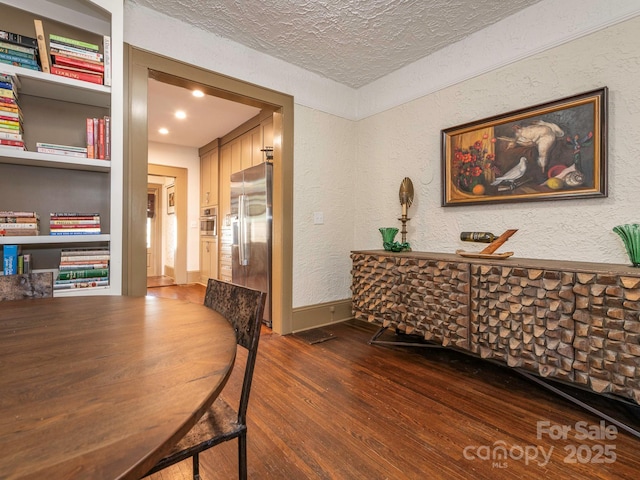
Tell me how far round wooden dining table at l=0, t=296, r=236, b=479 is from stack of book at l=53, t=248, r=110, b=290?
859 mm

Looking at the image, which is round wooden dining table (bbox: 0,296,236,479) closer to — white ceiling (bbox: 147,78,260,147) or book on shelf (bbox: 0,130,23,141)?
book on shelf (bbox: 0,130,23,141)

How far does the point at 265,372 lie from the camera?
2.23 metres

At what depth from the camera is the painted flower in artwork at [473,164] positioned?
247 cm

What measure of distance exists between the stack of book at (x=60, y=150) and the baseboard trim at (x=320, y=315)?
6.88ft

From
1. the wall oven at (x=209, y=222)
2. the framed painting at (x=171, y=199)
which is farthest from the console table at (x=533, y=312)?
the framed painting at (x=171, y=199)

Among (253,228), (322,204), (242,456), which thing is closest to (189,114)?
(253,228)

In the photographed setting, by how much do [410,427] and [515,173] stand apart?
73.9 inches

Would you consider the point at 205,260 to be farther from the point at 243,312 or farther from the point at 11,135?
the point at 243,312

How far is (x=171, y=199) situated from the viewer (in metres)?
6.41

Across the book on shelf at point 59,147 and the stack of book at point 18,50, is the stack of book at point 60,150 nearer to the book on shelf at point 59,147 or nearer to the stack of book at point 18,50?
the book on shelf at point 59,147

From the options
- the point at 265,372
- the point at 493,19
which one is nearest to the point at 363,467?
the point at 265,372

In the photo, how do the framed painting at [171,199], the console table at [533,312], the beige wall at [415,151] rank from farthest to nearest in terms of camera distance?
the framed painting at [171,199] → the beige wall at [415,151] → the console table at [533,312]

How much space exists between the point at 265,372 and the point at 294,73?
2709mm

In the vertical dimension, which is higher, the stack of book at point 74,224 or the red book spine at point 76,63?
the red book spine at point 76,63
